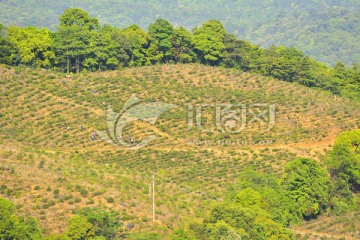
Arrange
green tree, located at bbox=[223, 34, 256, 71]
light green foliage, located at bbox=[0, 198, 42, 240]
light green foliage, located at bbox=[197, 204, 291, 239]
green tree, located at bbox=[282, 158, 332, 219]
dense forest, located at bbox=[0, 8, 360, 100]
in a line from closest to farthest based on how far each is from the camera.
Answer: light green foliage, located at bbox=[0, 198, 42, 240]
light green foliage, located at bbox=[197, 204, 291, 239]
green tree, located at bbox=[282, 158, 332, 219]
dense forest, located at bbox=[0, 8, 360, 100]
green tree, located at bbox=[223, 34, 256, 71]

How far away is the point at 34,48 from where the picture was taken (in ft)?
253

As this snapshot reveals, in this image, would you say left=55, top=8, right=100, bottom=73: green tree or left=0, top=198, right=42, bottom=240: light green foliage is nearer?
left=0, top=198, right=42, bottom=240: light green foliage

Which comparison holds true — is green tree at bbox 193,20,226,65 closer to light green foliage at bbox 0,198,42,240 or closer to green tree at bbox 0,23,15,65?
green tree at bbox 0,23,15,65

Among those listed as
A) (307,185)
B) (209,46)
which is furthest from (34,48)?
(307,185)

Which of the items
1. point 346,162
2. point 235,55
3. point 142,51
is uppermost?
point 142,51

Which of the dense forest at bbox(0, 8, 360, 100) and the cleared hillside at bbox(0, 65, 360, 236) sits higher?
the dense forest at bbox(0, 8, 360, 100)

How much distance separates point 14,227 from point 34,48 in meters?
38.1

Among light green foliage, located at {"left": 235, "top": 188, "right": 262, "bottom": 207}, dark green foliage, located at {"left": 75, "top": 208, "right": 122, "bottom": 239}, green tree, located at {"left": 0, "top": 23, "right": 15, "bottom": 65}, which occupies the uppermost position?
green tree, located at {"left": 0, "top": 23, "right": 15, "bottom": 65}

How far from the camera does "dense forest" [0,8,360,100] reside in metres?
77.8

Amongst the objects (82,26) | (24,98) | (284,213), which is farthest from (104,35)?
(284,213)

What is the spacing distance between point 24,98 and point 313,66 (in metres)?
40.0

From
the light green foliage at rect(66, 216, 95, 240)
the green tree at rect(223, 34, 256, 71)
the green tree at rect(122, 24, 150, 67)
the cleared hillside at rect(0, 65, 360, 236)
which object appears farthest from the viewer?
the green tree at rect(223, 34, 256, 71)

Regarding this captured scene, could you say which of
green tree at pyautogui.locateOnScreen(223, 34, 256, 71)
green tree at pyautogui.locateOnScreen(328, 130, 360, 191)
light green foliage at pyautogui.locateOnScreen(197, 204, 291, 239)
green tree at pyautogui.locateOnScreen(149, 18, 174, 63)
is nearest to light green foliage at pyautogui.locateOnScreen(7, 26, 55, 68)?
green tree at pyautogui.locateOnScreen(149, 18, 174, 63)

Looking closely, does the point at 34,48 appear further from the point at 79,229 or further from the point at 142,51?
the point at 79,229
